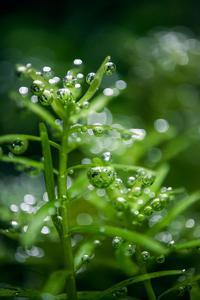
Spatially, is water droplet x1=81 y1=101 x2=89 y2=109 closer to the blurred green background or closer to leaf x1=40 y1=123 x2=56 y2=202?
leaf x1=40 y1=123 x2=56 y2=202

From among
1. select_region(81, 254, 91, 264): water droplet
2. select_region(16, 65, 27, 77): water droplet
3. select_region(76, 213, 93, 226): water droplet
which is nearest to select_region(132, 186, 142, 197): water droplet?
select_region(81, 254, 91, 264): water droplet

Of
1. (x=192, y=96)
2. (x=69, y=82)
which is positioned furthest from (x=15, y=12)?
(x=69, y=82)

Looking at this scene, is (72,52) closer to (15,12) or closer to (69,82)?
(15,12)

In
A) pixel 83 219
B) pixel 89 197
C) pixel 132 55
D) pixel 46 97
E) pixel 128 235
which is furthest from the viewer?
pixel 132 55

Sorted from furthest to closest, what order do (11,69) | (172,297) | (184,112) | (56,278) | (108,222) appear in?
(11,69)
(184,112)
(108,222)
(172,297)
(56,278)

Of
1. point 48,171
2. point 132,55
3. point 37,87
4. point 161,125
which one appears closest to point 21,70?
point 37,87

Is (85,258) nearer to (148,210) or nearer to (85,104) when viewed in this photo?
(148,210)

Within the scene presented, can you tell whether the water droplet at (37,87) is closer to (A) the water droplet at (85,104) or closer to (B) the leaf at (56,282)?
(A) the water droplet at (85,104)
